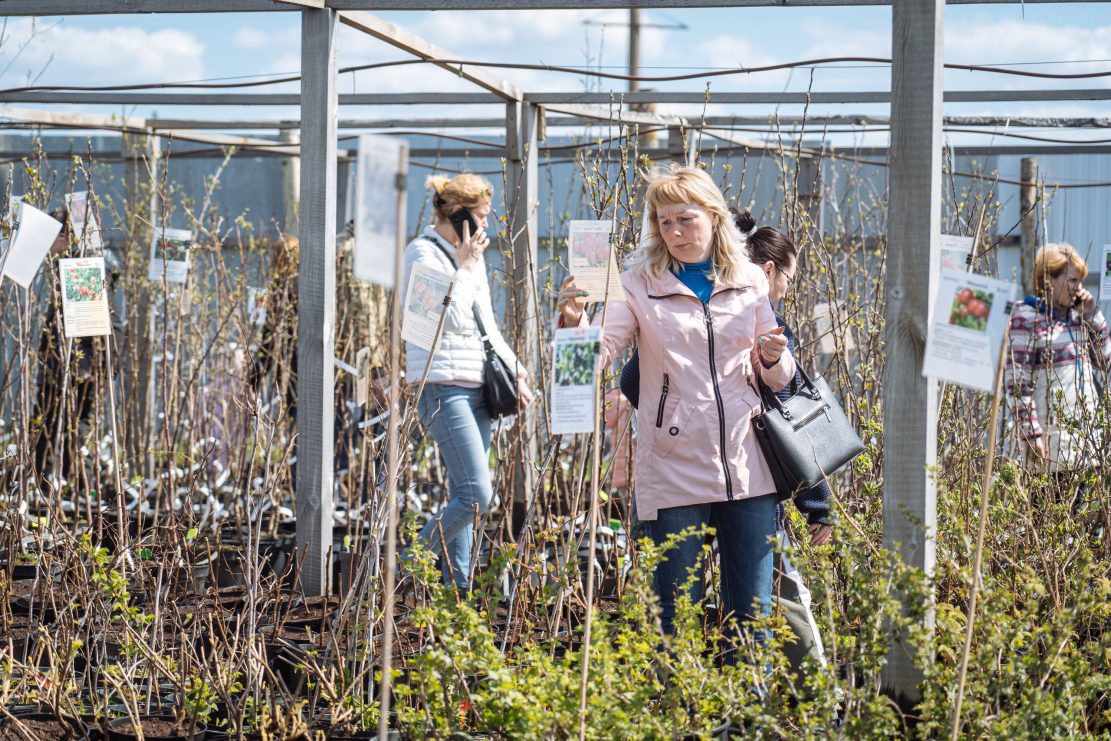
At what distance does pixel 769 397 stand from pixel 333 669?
43.3 inches

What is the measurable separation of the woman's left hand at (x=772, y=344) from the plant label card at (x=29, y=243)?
1720mm

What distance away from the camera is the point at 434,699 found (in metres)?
2.12

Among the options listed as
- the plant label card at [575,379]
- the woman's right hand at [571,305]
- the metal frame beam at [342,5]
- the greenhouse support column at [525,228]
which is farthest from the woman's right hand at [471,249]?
the plant label card at [575,379]

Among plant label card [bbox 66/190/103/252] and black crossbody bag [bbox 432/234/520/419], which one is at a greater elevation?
plant label card [bbox 66/190/103/252]

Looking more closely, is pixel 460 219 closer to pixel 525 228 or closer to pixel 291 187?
pixel 525 228

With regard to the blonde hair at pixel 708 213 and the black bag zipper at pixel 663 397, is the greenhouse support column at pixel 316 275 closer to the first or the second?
the blonde hair at pixel 708 213

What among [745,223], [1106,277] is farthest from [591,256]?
[1106,277]

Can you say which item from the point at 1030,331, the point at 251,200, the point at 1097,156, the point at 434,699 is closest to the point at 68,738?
the point at 434,699

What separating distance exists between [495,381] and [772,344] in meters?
1.23

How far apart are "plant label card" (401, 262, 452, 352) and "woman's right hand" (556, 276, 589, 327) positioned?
0.27 metres

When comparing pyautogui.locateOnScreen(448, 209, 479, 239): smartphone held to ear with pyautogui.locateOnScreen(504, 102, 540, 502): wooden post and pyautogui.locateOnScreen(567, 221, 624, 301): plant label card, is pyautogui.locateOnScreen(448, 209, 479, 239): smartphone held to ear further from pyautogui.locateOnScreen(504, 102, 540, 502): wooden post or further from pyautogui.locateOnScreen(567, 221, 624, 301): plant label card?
pyautogui.locateOnScreen(567, 221, 624, 301): plant label card

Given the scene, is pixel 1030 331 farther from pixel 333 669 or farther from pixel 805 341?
pixel 333 669

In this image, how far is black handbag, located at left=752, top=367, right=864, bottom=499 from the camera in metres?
2.57

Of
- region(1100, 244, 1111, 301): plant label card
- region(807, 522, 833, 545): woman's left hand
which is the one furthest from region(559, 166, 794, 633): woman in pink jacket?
region(1100, 244, 1111, 301): plant label card
